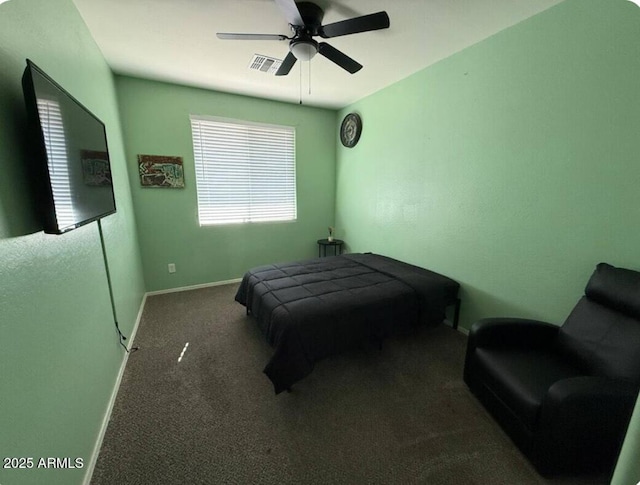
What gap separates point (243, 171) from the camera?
369cm

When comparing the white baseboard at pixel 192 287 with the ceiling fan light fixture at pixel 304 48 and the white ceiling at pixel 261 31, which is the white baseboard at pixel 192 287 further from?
the ceiling fan light fixture at pixel 304 48

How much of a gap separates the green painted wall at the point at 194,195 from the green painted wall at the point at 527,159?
4.64ft

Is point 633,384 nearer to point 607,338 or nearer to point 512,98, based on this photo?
point 607,338

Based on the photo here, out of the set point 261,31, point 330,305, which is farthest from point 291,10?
point 330,305

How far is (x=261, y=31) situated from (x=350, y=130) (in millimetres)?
2045

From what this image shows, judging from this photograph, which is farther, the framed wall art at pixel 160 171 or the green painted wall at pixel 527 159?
the framed wall art at pixel 160 171

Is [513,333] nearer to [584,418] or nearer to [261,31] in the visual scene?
[584,418]

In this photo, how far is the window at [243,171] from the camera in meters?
3.41

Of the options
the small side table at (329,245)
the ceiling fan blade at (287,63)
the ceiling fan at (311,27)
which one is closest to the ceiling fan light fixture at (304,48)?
the ceiling fan at (311,27)

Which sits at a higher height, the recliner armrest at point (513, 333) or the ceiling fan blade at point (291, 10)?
the ceiling fan blade at point (291, 10)

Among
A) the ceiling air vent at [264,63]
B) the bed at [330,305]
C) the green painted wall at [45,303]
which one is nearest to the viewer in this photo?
the green painted wall at [45,303]

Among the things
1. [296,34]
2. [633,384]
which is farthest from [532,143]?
[296,34]

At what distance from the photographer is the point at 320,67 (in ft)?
8.53

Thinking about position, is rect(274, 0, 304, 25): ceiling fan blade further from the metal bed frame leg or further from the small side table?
the small side table
